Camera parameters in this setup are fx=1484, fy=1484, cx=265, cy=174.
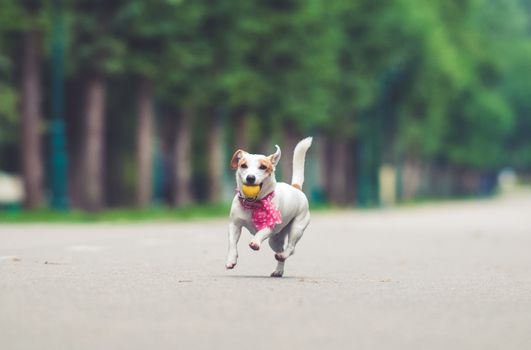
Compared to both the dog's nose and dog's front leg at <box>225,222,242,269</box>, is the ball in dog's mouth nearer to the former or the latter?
the dog's nose

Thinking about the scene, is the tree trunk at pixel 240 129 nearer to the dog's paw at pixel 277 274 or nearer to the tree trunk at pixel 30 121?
the tree trunk at pixel 30 121

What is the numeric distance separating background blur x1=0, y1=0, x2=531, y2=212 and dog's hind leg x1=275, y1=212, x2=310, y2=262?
2411 cm

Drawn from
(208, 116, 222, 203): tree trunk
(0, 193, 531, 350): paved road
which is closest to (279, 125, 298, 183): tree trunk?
(208, 116, 222, 203): tree trunk

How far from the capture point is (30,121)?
38.6 meters

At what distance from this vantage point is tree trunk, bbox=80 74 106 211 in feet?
131

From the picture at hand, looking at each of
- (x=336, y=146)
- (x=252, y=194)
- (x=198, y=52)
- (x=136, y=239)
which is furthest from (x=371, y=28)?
(x=252, y=194)

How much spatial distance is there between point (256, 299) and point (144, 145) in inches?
1357

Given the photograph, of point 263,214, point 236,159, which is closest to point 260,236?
point 263,214

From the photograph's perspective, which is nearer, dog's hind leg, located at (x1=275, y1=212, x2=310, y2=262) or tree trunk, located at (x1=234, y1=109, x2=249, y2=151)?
dog's hind leg, located at (x1=275, y1=212, x2=310, y2=262)

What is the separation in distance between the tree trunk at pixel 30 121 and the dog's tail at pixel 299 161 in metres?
24.4

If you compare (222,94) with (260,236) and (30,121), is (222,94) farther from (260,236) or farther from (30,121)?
(260,236)

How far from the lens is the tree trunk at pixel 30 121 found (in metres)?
38.5

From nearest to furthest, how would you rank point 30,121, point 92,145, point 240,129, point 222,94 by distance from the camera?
point 30,121
point 92,145
point 222,94
point 240,129

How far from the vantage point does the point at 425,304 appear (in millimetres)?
11242
